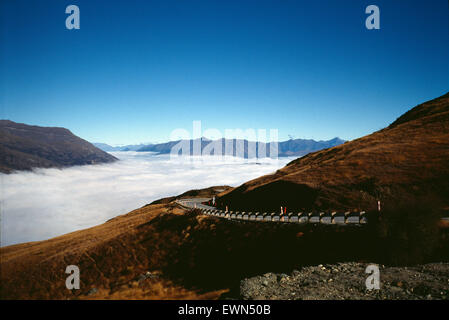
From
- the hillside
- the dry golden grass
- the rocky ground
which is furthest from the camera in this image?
the hillside

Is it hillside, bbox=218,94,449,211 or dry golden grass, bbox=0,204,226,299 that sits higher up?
hillside, bbox=218,94,449,211

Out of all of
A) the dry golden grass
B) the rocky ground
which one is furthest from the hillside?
the dry golden grass

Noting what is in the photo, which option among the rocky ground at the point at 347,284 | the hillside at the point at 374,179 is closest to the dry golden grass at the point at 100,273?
the rocky ground at the point at 347,284

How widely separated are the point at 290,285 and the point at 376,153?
31154 millimetres

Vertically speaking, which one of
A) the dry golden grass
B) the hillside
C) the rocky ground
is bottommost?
the dry golden grass

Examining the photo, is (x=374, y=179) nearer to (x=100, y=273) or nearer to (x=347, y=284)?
(x=347, y=284)

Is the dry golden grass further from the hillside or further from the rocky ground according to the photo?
the hillside

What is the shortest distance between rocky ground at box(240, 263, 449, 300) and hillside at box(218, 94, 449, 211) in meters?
10.9

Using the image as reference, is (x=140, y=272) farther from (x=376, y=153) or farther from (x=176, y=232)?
(x=376, y=153)

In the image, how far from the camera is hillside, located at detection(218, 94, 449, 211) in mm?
26625

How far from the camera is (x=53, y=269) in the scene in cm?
2927

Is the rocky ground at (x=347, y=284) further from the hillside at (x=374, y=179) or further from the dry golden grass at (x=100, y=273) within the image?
the hillside at (x=374, y=179)

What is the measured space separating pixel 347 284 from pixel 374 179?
1942 cm
